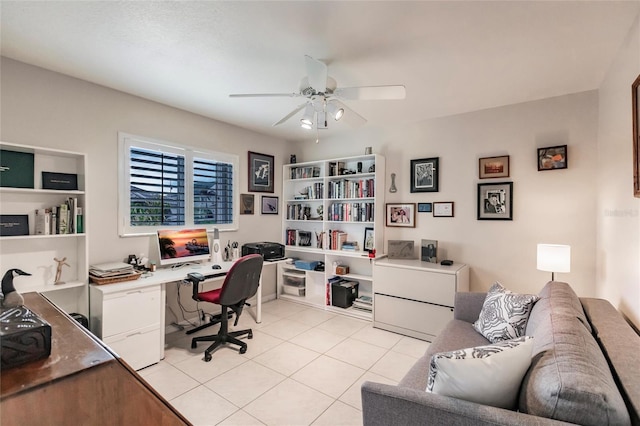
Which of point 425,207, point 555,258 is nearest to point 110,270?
point 425,207

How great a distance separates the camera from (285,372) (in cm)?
249

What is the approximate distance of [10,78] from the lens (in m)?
2.31

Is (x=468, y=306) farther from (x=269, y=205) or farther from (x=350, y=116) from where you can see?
(x=269, y=205)

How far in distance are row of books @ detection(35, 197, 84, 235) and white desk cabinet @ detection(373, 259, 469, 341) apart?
292 centimetres

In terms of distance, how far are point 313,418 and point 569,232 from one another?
2843mm

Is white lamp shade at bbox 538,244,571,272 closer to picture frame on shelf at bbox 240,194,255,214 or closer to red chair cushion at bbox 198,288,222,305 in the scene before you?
red chair cushion at bbox 198,288,222,305

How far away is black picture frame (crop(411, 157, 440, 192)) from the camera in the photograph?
3.59 meters

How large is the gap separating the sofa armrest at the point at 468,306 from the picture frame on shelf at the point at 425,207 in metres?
1.32

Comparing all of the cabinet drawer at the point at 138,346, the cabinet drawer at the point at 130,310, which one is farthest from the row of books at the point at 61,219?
the cabinet drawer at the point at 138,346

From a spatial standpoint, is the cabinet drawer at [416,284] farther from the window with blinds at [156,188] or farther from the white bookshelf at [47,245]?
the white bookshelf at [47,245]

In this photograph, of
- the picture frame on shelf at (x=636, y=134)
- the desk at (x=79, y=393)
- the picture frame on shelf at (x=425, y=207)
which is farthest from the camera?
the picture frame on shelf at (x=425, y=207)

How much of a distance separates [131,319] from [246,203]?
6.76ft

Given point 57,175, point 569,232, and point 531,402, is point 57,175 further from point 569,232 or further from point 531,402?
point 569,232

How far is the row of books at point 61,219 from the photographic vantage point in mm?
2338
